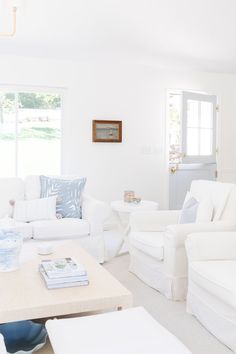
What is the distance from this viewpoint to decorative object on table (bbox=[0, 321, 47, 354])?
2041 millimetres

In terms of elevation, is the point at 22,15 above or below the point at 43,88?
above

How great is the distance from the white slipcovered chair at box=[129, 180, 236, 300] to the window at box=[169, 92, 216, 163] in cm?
237

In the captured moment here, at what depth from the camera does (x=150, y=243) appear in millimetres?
3221

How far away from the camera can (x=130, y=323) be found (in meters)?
1.64

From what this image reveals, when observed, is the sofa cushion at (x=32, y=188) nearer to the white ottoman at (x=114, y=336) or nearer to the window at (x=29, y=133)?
the window at (x=29, y=133)

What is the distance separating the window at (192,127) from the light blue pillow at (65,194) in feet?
7.68

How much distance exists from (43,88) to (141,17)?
1.84m

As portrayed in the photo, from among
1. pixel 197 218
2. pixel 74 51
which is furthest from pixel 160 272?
pixel 74 51

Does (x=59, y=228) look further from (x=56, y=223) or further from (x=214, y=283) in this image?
(x=214, y=283)

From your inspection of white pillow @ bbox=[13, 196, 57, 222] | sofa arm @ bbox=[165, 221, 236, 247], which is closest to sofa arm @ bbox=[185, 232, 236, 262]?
sofa arm @ bbox=[165, 221, 236, 247]

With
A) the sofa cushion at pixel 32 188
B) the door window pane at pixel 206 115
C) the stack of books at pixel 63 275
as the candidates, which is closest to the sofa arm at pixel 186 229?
the stack of books at pixel 63 275

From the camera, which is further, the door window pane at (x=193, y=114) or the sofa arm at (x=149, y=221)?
the door window pane at (x=193, y=114)

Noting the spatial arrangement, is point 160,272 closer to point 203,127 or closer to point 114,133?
point 114,133

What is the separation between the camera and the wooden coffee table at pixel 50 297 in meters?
1.92
